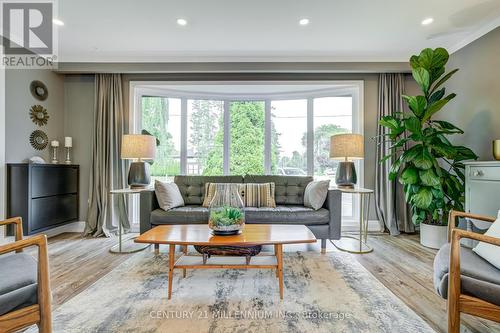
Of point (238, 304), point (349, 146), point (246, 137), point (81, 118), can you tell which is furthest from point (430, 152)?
point (81, 118)

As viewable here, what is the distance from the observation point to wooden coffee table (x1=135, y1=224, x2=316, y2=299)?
186 cm

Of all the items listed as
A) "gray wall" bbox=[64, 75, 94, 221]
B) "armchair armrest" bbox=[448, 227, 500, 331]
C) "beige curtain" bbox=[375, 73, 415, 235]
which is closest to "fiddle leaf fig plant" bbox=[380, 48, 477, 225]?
"beige curtain" bbox=[375, 73, 415, 235]

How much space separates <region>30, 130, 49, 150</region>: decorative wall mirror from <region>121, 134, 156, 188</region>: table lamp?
4.56ft

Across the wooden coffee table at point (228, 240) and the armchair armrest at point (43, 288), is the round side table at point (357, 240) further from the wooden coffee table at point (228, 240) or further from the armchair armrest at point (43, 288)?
the armchair armrest at point (43, 288)

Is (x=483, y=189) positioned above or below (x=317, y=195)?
above

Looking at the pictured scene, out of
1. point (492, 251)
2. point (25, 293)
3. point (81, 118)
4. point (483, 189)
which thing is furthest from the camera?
point (81, 118)

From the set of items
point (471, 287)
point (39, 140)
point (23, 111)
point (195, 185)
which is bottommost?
point (471, 287)

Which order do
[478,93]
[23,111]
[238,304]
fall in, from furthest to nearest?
[23,111] → [478,93] → [238,304]

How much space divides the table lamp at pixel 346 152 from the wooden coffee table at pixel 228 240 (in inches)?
50.8

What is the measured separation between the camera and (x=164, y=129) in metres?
4.23

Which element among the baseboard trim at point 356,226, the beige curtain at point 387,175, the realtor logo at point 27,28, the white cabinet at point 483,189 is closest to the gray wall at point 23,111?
the realtor logo at point 27,28

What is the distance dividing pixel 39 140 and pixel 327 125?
4.39m

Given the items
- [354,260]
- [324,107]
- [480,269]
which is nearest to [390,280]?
[354,260]

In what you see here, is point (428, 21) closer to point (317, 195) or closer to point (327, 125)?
point (327, 125)
